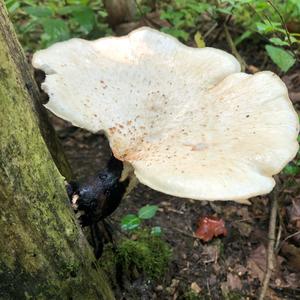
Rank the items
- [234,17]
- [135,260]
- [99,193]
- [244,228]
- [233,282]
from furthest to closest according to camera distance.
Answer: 1. [234,17]
2. [244,228]
3. [233,282]
4. [135,260]
5. [99,193]

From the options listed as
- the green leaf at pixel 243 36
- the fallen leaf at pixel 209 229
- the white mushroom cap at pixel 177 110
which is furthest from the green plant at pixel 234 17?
the fallen leaf at pixel 209 229

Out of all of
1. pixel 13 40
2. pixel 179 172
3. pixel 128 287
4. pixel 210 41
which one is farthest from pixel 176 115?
pixel 210 41

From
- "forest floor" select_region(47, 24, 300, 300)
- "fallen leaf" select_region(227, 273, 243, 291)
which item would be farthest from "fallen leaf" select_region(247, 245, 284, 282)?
"fallen leaf" select_region(227, 273, 243, 291)

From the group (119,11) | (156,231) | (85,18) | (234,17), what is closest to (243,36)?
(234,17)

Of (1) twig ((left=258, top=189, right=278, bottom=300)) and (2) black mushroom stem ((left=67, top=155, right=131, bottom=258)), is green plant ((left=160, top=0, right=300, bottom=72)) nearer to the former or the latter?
(1) twig ((left=258, top=189, right=278, bottom=300))

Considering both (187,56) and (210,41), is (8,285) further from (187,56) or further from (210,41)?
(210,41)

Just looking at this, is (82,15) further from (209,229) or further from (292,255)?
(292,255)
